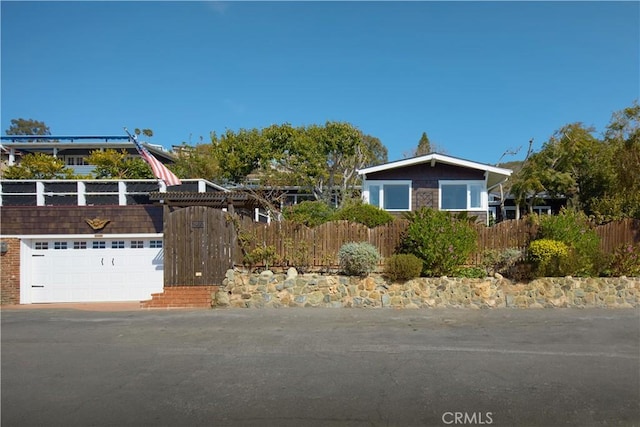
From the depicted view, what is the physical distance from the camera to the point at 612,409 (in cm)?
487

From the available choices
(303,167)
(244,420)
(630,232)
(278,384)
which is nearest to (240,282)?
(278,384)

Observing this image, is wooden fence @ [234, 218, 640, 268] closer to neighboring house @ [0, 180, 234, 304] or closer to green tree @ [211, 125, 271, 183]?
neighboring house @ [0, 180, 234, 304]

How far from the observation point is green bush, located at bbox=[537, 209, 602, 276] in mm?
12250

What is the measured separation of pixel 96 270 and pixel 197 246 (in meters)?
4.61

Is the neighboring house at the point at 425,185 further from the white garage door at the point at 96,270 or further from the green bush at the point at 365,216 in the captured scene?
the white garage door at the point at 96,270

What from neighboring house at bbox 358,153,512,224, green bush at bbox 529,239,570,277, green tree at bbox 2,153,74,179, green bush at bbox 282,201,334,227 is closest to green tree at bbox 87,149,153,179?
green tree at bbox 2,153,74,179

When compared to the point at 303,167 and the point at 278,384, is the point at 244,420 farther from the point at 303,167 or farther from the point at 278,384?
the point at 303,167

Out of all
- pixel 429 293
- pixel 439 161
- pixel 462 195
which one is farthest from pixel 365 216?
pixel 462 195

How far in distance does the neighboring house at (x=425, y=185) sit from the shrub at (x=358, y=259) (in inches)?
295

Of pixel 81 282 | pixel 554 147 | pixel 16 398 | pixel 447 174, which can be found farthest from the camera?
pixel 554 147

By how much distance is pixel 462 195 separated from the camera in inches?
781

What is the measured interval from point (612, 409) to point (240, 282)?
9077 millimetres

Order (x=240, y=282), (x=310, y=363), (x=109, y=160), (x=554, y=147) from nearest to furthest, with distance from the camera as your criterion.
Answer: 1. (x=310, y=363)
2. (x=240, y=282)
3. (x=554, y=147)
4. (x=109, y=160)

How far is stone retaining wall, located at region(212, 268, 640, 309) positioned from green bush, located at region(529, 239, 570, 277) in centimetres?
23
